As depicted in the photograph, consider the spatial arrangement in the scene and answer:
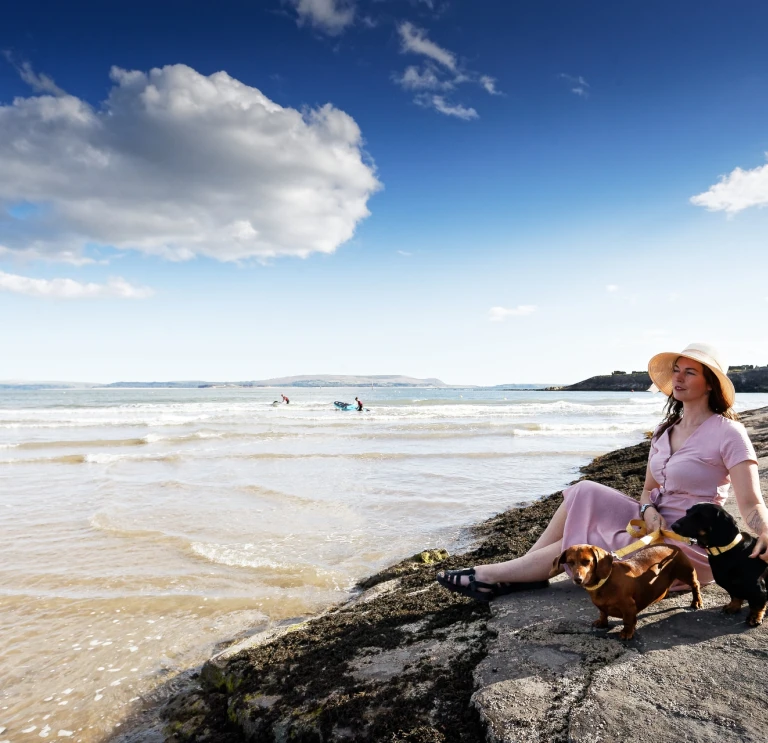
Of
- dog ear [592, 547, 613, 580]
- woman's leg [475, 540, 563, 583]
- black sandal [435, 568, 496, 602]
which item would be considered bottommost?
black sandal [435, 568, 496, 602]

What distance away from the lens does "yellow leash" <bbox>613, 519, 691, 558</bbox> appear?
3.01m

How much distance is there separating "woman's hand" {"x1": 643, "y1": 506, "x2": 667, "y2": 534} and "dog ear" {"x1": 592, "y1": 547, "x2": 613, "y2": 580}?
0.56 meters

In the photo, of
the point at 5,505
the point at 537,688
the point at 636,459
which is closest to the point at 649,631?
the point at 537,688

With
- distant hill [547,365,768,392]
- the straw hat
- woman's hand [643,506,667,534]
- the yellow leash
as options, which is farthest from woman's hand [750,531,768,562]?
distant hill [547,365,768,392]

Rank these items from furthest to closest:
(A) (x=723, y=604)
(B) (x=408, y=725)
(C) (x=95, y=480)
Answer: (C) (x=95, y=480) < (A) (x=723, y=604) < (B) (x=408, y=725)

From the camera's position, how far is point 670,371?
3.93m

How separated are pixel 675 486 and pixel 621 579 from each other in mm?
936

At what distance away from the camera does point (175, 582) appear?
5.90 m

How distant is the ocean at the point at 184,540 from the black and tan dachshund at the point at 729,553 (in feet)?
11.7

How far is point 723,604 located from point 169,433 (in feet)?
72.0

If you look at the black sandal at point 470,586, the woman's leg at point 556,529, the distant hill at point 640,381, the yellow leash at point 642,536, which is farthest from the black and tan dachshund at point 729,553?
the distant hill at point 640,381

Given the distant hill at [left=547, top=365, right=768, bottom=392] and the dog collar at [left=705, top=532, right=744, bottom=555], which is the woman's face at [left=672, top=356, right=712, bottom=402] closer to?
the dog collar at [left=705, top=532, right=744, bottom=555]

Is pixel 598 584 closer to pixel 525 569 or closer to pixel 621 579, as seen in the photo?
pixel 621 579

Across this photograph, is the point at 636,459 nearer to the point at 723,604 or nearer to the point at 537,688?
the point at 723,604
